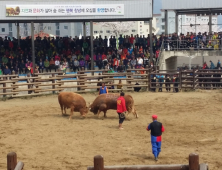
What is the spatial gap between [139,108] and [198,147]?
680cm

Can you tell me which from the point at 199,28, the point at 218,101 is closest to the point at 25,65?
the point at 218,101

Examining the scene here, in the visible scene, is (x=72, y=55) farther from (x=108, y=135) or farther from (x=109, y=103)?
(x=108, y=135)

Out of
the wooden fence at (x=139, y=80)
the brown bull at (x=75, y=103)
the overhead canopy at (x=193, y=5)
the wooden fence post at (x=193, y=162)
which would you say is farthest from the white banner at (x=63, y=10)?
the wooden fence post at (x=193, y=162)

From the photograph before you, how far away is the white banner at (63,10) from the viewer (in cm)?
2650

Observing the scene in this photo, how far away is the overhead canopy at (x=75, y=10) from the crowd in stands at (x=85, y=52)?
2.89 metres

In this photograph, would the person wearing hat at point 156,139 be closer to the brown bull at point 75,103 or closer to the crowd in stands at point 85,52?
the brown bull at point 75,103

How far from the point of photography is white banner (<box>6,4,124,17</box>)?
26.5m

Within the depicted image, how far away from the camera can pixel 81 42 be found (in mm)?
30953

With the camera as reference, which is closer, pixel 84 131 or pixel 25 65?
pixel 84 131

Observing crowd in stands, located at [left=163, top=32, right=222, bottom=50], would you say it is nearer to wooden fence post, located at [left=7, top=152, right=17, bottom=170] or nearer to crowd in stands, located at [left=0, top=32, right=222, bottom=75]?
crowd in stands, located at [left=0, top=32, right=222, bottom=75]

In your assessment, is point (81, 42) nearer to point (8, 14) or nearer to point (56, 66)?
point (56, 66)

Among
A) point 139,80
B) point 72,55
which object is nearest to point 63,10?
point 72,55

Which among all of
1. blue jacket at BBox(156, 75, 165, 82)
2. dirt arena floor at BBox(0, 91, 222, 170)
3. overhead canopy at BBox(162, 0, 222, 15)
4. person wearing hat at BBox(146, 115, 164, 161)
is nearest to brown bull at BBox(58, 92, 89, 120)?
dirt arena floor at BBox(0, 91, 222, 170)

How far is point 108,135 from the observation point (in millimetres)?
12516
